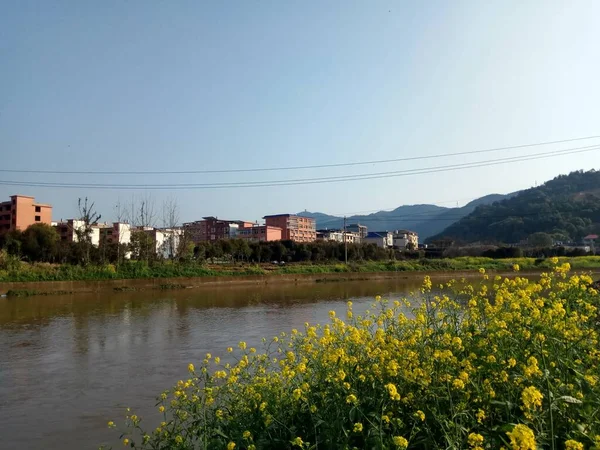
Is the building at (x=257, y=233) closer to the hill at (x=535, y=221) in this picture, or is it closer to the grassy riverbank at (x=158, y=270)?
the hill at (x=535, y=221)

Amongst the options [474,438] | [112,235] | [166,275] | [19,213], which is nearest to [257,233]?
[19,213]

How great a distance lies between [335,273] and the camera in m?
32.7

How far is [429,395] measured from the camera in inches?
95.7

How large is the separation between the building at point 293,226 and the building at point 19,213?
42.6 meters

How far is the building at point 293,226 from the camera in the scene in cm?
8938

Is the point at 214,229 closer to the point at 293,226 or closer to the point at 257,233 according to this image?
the point at 257,233

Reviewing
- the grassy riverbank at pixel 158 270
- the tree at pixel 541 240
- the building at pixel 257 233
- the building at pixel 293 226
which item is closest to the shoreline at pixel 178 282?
the grassy riverbank at pixel 158 270

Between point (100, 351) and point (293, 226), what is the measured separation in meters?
84.0

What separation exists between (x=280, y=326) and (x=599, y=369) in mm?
8032

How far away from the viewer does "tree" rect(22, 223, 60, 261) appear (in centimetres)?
3510

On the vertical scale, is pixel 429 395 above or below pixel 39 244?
below

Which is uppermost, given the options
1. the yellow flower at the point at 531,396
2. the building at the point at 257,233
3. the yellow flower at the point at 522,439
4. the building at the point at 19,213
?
the building at the point at 19,213

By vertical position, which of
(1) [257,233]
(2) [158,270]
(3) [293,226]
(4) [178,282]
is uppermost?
(3) [293,226]

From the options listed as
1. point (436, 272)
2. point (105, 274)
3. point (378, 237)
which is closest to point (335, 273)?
point (436, 272)
